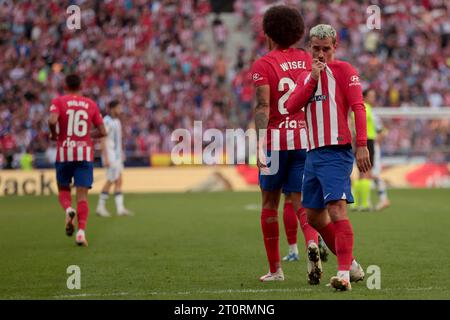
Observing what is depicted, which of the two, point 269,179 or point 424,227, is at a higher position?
point 269,179

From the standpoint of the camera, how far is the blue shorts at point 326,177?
8070mm

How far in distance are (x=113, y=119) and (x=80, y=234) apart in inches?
264

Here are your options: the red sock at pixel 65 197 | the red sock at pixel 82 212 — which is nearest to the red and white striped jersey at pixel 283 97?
the red sock at pixel 82 212

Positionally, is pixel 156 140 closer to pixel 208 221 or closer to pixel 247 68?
pixel 247 68

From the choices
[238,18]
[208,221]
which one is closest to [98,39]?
[238,18]

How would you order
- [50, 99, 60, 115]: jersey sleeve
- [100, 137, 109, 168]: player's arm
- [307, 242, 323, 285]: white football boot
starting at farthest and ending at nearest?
[100, 137, 109, 168]: player's arm
[50, 99, 60, 115]: jersey sleeve
[307, 242, 323, 285]: white football boot

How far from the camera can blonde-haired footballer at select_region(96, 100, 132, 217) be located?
19.4m

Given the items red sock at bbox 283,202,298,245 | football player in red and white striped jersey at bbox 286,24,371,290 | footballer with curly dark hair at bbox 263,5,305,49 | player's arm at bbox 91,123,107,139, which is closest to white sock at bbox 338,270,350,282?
football player in red and white striped jersey at bbox 286,24,371,290

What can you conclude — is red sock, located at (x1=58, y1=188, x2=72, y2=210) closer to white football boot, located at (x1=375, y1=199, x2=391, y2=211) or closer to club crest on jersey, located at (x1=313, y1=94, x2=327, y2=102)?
club crest on jersey, located at (x1=313, y1=94, x2=327, y2=102)

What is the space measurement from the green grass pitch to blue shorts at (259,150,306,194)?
929mm

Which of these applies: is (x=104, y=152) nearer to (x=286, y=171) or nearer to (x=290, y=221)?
(x=290, y=221)

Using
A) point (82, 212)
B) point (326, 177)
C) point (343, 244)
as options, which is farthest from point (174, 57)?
point (343, 244)

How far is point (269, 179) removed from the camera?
925 cm

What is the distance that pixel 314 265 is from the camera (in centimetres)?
866
